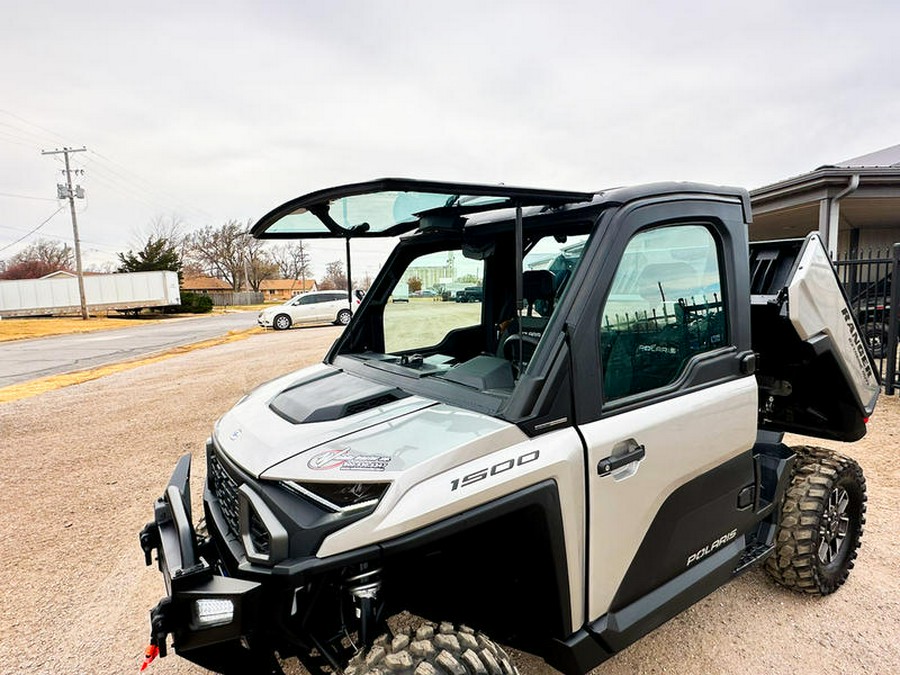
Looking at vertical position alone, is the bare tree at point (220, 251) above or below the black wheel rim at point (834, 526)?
above

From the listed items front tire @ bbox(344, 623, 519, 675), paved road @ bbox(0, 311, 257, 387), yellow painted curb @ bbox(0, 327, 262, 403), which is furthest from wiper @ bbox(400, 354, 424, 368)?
paved road @ bbox(0, 311, 257, 387)

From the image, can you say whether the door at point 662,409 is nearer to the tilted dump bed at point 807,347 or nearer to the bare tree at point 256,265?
the tilted dump bed at point 807,347

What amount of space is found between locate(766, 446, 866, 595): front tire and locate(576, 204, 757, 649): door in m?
0.59

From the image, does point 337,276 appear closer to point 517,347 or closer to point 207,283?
point 517,347

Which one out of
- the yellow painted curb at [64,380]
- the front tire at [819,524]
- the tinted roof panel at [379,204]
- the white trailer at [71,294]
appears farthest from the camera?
the white trailer at [71,294]

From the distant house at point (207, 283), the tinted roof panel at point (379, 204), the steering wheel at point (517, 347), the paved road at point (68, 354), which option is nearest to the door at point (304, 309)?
the paved road at point (68, 354)

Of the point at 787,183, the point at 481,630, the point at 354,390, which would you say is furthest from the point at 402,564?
the point at 787,183

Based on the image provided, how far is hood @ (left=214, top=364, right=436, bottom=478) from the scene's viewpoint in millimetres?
1880

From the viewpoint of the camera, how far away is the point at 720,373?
7.66 ft

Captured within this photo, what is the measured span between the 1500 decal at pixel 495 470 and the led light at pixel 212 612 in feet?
2.44

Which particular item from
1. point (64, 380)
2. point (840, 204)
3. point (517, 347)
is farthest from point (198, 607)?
point (840, 204)

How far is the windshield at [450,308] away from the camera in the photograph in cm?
265

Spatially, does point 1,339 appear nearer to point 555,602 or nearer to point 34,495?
point 34,495

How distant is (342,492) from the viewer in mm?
1658
